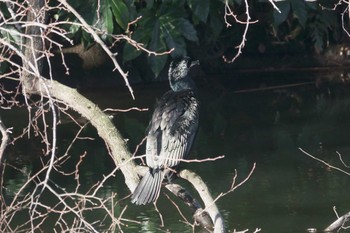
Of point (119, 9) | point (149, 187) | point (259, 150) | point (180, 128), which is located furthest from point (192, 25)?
point (149, 187)

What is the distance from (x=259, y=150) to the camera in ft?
24.1

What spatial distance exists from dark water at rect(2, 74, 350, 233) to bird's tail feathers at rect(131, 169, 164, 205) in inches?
19.3

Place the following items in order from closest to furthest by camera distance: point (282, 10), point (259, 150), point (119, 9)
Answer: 1. point (259, 150)
2. point (119, 9)
3. point (282, 10)

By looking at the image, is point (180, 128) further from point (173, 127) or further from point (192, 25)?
point (192, 25)

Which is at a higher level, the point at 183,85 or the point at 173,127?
the point at 183,85

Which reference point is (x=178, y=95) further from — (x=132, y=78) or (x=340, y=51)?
(x=340, y=51)

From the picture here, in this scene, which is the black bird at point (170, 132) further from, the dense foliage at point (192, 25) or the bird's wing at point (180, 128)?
the dense foliage at point (192, 25)

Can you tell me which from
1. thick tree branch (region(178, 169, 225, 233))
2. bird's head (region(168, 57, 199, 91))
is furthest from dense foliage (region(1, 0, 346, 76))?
thick tree branch (region(178, 169, 225, 233))

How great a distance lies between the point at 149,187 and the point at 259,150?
258 centimetres

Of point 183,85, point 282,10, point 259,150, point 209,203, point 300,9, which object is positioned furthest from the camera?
point 300,9

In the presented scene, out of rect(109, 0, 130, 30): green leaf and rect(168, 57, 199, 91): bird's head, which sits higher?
rect(109, 0, 130, 30): green leaf

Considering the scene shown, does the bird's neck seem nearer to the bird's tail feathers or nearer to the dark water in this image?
the dark water

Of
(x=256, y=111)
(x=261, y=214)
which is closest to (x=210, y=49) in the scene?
(x=256, y=111)

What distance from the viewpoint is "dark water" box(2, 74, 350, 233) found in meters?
5.67
